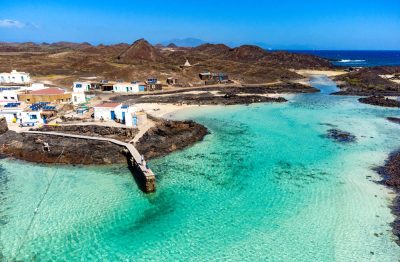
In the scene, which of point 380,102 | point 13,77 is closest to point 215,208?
point 380,102

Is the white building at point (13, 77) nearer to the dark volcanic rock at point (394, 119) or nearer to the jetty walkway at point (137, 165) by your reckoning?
the jetty walkway at point (137, 165)

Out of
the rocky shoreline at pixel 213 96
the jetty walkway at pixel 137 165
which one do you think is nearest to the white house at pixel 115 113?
the jetty walkway at pixel 137 165

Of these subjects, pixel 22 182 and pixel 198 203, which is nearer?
pixel 198 203

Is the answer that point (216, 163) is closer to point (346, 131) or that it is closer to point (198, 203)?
point (198, 203)

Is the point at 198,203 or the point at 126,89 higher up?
the point at 126,89

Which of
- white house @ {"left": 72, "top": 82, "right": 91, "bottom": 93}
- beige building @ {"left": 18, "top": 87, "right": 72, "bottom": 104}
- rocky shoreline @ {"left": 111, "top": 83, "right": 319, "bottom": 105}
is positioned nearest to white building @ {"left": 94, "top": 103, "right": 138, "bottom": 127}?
beige building @ {"left": 18, "top": 87, "right": 72, "bottom": 104}

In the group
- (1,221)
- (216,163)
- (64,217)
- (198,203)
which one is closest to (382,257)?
(198,203)

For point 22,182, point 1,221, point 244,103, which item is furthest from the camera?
point 244,103

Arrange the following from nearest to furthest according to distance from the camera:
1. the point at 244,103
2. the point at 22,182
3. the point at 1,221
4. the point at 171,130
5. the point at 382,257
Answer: the point at 382,257, the point at 1,221, the point at 22,182, the point at 171,130, the point at 244,103
